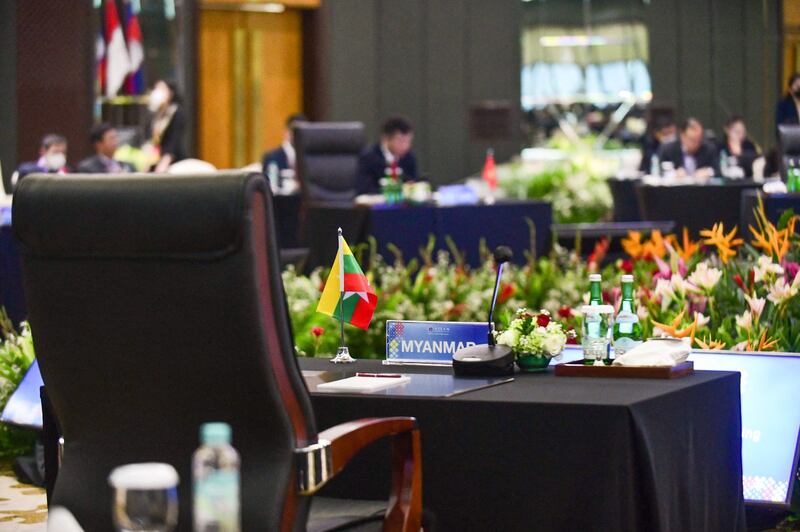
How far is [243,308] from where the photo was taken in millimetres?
2320

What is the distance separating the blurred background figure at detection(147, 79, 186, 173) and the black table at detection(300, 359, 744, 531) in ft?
26.7

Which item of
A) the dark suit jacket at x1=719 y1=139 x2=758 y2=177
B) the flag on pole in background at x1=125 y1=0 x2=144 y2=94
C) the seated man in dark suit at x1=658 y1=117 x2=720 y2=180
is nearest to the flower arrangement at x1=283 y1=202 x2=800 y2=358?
the seated man in dark suit at x1=658 y1=117 x2=720 y2=180

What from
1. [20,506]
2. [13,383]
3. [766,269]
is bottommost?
[20,506]

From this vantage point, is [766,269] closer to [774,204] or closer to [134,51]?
[774,204]

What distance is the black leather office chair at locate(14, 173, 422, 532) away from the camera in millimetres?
2334

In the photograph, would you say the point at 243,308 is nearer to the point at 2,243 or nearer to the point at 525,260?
the point at 2,243

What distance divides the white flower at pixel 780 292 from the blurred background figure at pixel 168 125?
736 cm

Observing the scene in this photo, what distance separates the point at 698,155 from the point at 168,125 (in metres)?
4.20

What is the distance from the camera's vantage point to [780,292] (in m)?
4.07

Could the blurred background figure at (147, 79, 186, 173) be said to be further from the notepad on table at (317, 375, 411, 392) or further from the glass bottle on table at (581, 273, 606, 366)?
the notepad on table at (317, 375, 411, 392)

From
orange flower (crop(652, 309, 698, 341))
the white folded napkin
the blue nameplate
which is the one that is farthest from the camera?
orange flower (crop(652, 309, 698, 341))

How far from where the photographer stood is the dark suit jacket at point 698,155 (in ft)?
39.2

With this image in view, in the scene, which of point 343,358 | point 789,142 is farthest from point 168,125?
point 343,358

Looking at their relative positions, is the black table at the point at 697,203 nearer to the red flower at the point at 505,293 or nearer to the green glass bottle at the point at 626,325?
the red flower at the point at 505,293
